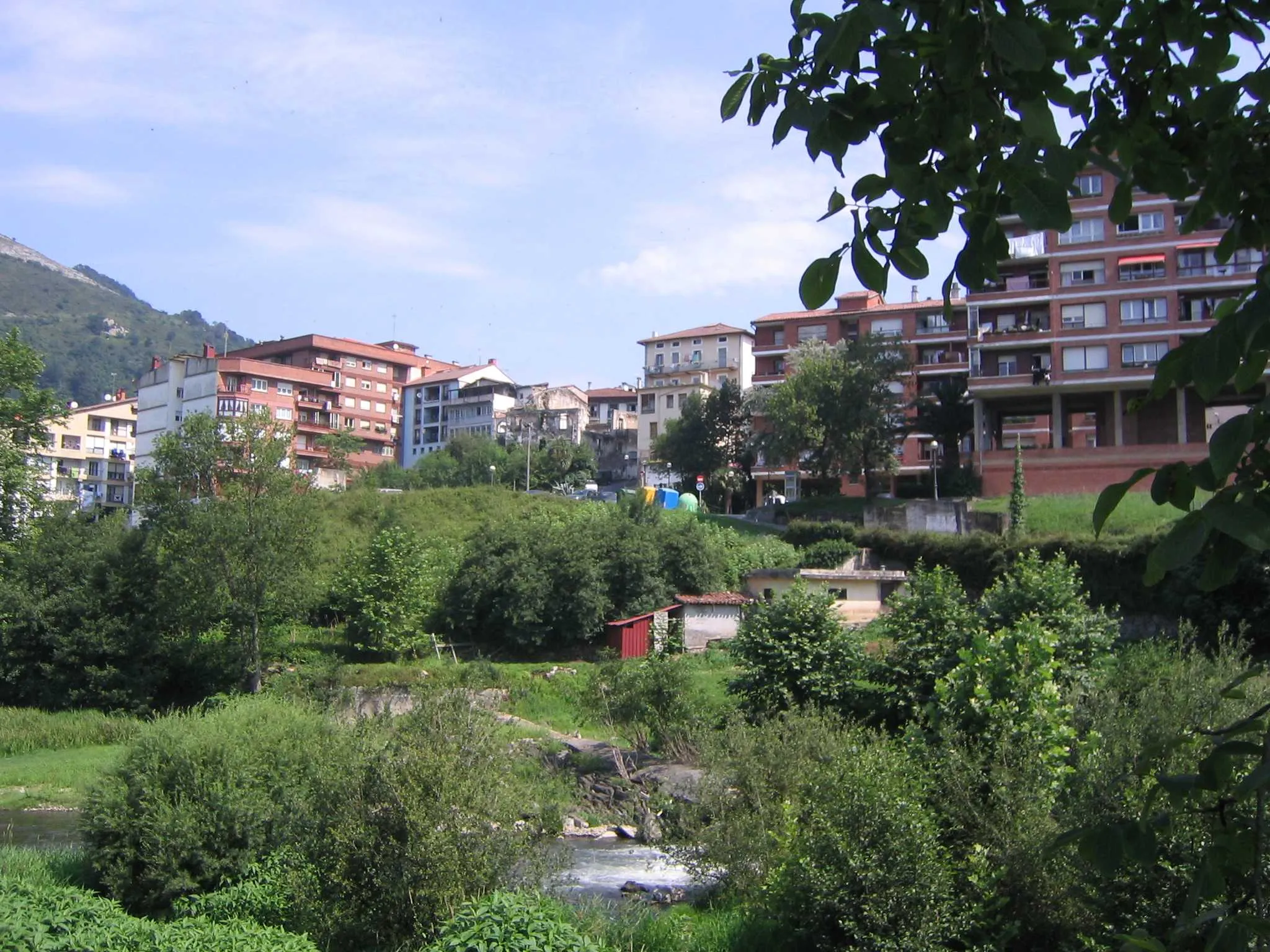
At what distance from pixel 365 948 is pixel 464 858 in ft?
4.48

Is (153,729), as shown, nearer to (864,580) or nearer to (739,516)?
(864,580)

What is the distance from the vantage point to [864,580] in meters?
37.1

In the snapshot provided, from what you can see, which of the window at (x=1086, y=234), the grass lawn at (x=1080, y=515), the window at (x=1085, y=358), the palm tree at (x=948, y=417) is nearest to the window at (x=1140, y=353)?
the window at (x=1085, y=358)

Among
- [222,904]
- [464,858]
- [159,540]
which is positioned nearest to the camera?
[464,858]

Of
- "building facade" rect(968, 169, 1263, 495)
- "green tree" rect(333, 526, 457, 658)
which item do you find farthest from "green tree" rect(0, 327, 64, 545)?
"building facade" rect(968, 169, 1263, 495)

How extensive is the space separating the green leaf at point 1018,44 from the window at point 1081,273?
4781 cm

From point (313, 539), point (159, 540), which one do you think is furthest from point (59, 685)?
point (313, 539)

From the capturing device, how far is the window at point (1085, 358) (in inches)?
1832

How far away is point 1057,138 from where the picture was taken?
9.83 ft

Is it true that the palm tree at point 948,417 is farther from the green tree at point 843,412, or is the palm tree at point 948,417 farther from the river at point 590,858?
the river at point 590,858

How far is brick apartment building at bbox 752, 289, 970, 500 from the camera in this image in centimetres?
5878

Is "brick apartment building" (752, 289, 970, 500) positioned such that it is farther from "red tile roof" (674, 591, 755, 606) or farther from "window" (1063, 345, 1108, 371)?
"red tile roof" (674, 591, 755, 606)

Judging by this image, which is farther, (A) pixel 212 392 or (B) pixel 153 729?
(A) pixel 212 392

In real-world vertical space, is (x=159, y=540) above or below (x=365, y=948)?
above
